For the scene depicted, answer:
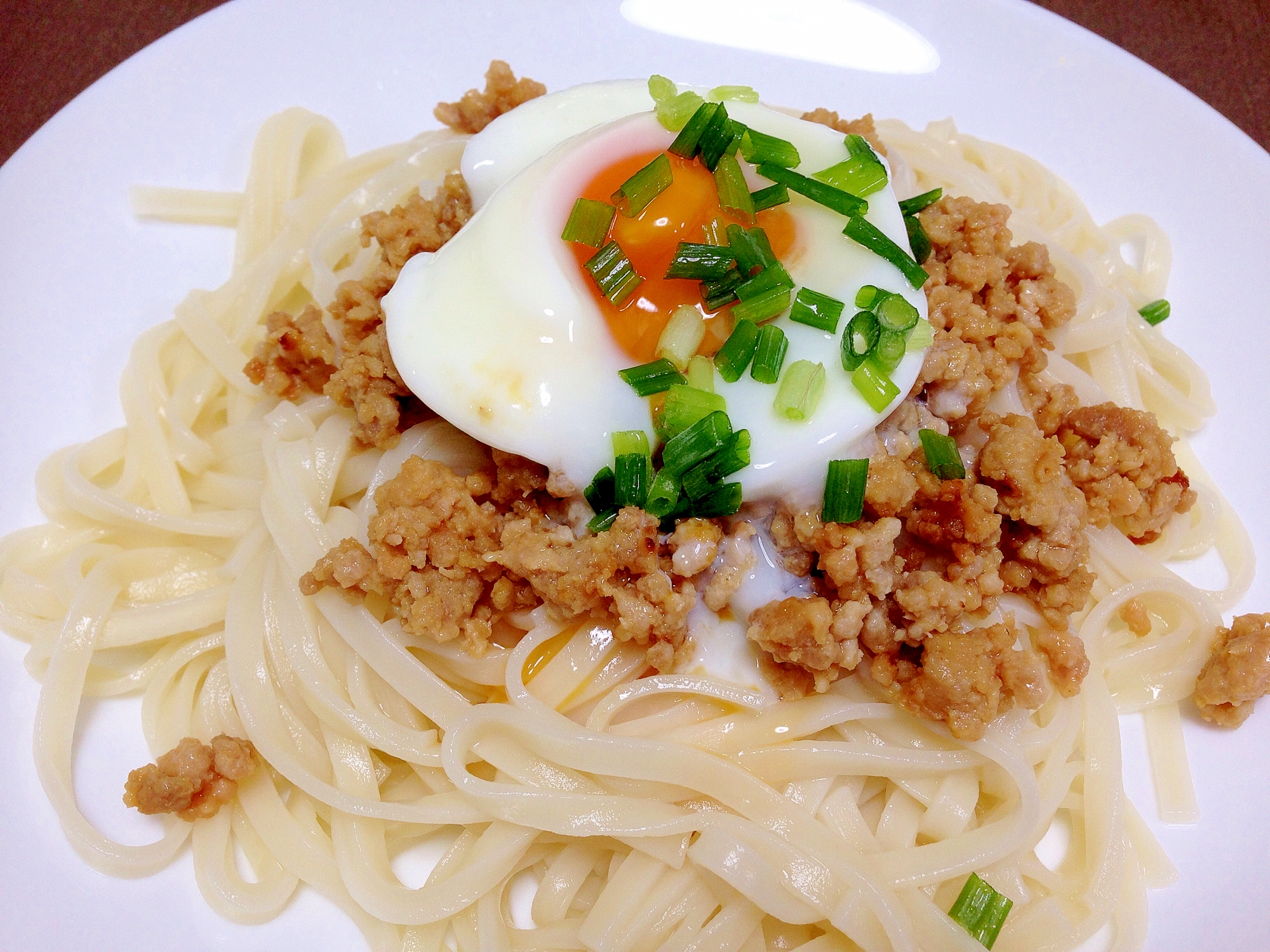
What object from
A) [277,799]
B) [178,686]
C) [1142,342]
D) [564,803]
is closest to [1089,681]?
[1142,342]

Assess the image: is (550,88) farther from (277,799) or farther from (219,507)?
(277,799)

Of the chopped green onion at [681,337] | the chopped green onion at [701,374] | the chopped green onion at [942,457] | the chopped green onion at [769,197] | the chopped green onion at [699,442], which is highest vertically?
the chopped green onion at [769,197]

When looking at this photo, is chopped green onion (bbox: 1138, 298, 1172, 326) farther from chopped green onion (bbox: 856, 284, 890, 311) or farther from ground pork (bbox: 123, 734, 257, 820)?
ground pork (bbox: 123, 734, 257, 820)

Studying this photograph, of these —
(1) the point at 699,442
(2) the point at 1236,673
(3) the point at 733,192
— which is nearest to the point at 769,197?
(3) the point at 733,192

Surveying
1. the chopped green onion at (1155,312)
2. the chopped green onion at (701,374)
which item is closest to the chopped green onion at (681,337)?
the chopped green onion at (701,374)

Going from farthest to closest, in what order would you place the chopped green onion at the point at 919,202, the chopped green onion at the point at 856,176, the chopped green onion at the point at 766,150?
the chopped green onion at the point at 919,202, the chopped green onion at the point at 856,176, the chopped green onion at the point at 766,150

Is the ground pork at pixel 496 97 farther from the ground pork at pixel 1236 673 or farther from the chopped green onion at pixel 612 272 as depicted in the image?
the ground pork at pixel 1236 673
